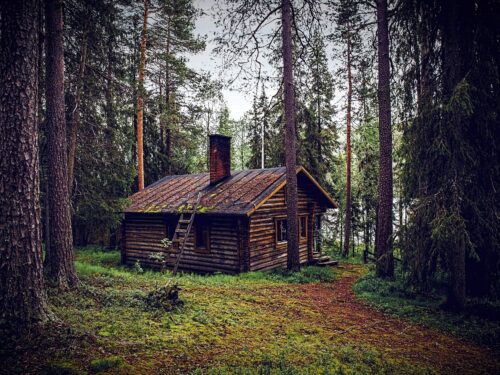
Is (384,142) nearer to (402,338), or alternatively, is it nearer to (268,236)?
(268,236)

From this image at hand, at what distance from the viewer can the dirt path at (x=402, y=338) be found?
5.95 meters

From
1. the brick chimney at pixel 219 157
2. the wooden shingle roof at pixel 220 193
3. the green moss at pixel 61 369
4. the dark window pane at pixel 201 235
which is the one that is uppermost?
the brick chimney at pixel 219 157

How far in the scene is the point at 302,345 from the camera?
6.25 m

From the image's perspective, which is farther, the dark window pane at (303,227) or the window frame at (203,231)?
the dark window pane at (303,227)

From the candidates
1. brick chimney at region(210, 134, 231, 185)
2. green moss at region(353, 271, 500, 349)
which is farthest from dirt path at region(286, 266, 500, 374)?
brick chimney at region(210, 134, 231, 185)

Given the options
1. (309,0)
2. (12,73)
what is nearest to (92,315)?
(12,73)

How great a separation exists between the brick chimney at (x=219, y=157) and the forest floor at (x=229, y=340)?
894cm

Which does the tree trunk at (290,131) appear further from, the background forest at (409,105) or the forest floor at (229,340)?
the forest floor at (229,340)

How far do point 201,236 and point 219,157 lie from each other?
4.62 meters

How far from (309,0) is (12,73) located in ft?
38.0

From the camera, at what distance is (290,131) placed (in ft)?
43.8

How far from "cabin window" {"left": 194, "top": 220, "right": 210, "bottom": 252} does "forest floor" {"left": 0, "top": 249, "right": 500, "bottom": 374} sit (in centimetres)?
571

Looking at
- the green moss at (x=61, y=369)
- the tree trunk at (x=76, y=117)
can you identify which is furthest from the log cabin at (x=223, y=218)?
the green moss at (x=61, y=369)

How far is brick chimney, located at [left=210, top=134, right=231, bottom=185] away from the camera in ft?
55.9
